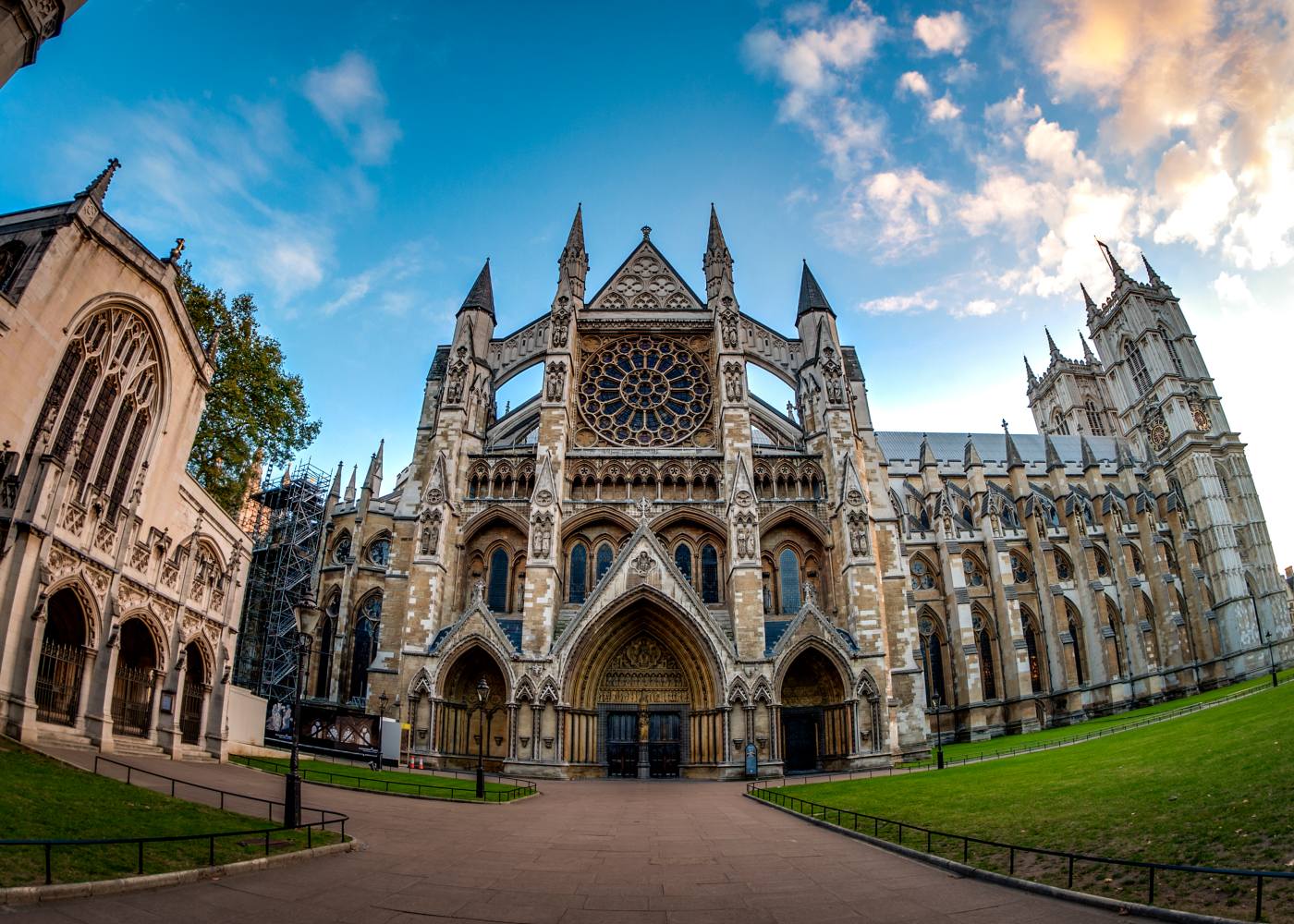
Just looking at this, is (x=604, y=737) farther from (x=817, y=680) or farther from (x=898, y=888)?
(x=898, y=888)

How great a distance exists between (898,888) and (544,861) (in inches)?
187

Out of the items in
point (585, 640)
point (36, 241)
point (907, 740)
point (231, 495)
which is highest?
point (36, 241)

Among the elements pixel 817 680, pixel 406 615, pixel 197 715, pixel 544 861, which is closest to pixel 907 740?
pixel 817 680

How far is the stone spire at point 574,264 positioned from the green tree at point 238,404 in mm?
13173

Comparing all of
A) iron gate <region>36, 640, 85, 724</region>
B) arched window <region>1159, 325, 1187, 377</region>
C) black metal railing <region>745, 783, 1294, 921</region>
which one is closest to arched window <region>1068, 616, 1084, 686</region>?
arched window <region>1159, 325, 1187, 377</region>

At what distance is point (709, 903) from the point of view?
7797 millimetres

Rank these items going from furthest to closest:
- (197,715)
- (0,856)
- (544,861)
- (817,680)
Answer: (817,680)
(197,715)
(544,861)
(0,856)

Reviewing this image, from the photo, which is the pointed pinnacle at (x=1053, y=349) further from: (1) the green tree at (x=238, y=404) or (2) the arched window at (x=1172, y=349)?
(1) the green tree at (x=238, y=404)

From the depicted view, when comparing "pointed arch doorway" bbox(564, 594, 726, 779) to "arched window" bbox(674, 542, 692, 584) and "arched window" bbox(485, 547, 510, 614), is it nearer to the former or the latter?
"arched window" bbox(674, 542, 692, 584)

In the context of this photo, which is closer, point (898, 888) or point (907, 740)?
point (898, 888)

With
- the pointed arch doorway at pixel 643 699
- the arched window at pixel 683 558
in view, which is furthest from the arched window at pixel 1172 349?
the pointed arch doorway at pixel 643 699

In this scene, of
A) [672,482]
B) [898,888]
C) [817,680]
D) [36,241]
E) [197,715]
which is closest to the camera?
[898,888]

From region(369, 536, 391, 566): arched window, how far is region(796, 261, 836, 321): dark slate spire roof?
23869 mm

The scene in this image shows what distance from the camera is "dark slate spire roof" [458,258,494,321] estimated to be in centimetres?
3447
